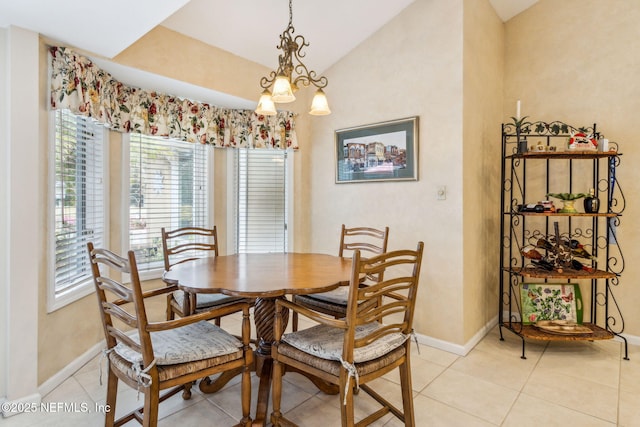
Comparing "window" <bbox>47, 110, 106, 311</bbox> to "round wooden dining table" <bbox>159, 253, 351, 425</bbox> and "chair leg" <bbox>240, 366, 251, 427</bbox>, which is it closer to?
"round wooden dining table" <bbox>159, 253, 351, 425</bbox>

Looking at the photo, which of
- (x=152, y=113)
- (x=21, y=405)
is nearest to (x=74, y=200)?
(x=152, y=113)

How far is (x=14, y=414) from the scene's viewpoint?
6.34 ft

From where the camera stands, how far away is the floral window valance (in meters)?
2.25

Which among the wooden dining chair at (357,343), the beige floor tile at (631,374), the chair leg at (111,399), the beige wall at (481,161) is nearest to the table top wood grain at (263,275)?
the wooden dining chair at (357,343)

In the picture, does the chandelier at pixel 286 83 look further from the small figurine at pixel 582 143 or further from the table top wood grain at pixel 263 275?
the small figurine at pixel 582 143

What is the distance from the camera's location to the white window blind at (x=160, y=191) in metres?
3.12

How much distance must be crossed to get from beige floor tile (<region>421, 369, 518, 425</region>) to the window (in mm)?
2496

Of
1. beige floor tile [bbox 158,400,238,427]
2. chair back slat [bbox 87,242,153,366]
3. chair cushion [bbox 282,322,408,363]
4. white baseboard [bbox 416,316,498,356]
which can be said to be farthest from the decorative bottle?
chair back slat [bbox 87,242,153,366]

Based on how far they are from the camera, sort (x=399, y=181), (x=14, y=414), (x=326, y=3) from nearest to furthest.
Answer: (x=14, y=414), (x=326, y=3), (x=399, y=181)

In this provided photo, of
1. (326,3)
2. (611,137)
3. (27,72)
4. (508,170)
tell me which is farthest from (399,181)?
(27,72)

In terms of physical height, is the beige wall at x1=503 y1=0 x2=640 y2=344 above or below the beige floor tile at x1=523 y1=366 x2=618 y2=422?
above

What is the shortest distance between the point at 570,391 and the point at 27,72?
12.4 ft

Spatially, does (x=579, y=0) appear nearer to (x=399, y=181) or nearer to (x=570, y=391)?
(x=399, y=181)

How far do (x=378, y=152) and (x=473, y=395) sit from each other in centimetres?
202
